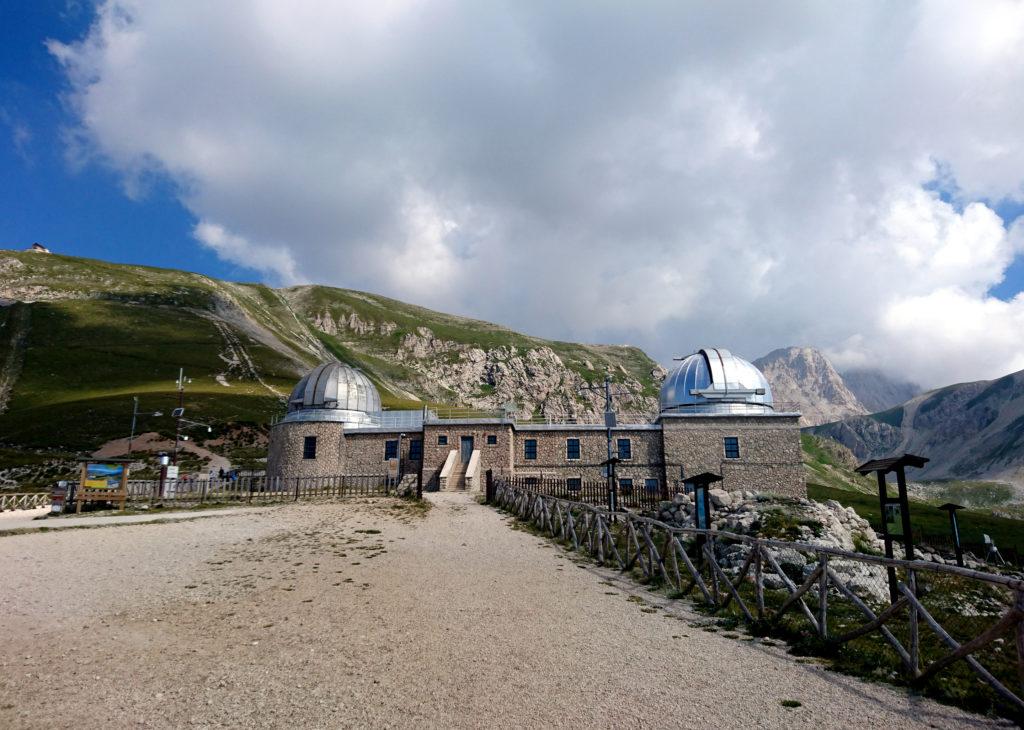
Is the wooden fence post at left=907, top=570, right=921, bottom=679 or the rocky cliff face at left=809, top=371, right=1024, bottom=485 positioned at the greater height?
the rocky cliff face at left=809, top=371, right=1024, bottom=485

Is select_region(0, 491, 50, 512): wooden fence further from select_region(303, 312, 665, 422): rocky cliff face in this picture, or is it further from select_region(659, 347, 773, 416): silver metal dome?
select_region(303, 312, 665, 422): rocky cliff face

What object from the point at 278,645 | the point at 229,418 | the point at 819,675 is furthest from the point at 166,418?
the point at 819,675

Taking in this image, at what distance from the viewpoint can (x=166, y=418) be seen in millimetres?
65750

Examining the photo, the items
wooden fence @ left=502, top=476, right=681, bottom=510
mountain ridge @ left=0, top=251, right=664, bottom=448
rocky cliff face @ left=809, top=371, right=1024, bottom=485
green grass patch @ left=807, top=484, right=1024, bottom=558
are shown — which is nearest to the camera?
wooden fence @ left=502, top=476, right=681, bottom=510

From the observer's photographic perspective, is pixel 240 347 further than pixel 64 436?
Yes

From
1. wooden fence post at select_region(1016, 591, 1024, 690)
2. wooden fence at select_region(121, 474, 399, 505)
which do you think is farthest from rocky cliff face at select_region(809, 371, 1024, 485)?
A: wooden fence post at select_region(1016, 591, 1024, 690)

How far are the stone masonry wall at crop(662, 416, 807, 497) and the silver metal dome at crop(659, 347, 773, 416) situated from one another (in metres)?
0.86

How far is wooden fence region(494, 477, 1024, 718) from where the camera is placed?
720cm

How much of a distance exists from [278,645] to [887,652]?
954cm

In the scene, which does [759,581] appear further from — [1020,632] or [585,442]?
[585,442]

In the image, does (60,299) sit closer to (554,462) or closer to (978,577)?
(554,462)

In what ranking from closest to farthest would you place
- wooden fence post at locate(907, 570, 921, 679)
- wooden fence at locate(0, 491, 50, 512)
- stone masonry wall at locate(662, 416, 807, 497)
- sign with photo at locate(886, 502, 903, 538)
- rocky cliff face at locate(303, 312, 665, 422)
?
1. wooden fence post at locate(907, 570, 921, 679)
2. sign with photo at locate(886, 502, 903, 538)
3. wooden fence at locate(0, 491, 50, 512)
4. stone masonry wall at locate(662, 416, 807, 497)
5. rocky cliff face at locate(303, 312, 665, 422)

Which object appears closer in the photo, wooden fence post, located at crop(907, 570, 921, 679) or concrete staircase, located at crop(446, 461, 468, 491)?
wooden fence post, located at crop(907, 570, 921, 679)

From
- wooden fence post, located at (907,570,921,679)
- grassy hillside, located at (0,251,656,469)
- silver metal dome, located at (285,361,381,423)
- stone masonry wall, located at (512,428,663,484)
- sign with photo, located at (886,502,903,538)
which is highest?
grassy hillside, located at (0,251,656,469)
